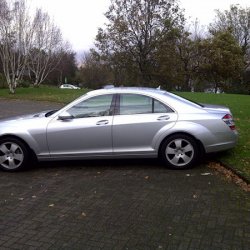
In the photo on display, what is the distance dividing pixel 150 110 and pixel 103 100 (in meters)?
0.84

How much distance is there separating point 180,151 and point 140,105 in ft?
3.41

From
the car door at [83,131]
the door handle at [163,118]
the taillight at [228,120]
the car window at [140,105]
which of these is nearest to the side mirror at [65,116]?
the car door at [83,131]

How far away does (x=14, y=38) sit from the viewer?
98.9 feet

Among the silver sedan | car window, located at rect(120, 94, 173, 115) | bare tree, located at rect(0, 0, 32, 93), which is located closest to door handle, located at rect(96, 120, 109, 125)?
the silver sedan

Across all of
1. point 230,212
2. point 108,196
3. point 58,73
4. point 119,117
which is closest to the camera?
point 230,212

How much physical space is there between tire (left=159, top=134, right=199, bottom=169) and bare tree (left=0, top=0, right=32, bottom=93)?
24.1m

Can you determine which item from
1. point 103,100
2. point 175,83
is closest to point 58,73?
point 175,83

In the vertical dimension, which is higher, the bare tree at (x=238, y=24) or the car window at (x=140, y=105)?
the bare tree at (x=238, y=24)

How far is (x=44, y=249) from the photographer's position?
4.29 m

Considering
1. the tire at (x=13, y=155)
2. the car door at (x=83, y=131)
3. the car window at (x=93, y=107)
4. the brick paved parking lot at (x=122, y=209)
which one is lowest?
the brick paved parking lot at (x=122, y=209)

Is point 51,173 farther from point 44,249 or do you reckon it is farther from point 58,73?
point 58,73

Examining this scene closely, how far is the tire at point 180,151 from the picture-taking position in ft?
23.4

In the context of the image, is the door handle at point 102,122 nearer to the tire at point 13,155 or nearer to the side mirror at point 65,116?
the side mirror at point 65,116

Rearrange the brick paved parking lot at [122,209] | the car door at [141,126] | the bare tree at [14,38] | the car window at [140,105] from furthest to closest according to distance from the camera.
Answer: the bare tree at [14,38] → the car window at [140,105] → the car door at [141,126] → the brick paved parking lot at [122,209]
